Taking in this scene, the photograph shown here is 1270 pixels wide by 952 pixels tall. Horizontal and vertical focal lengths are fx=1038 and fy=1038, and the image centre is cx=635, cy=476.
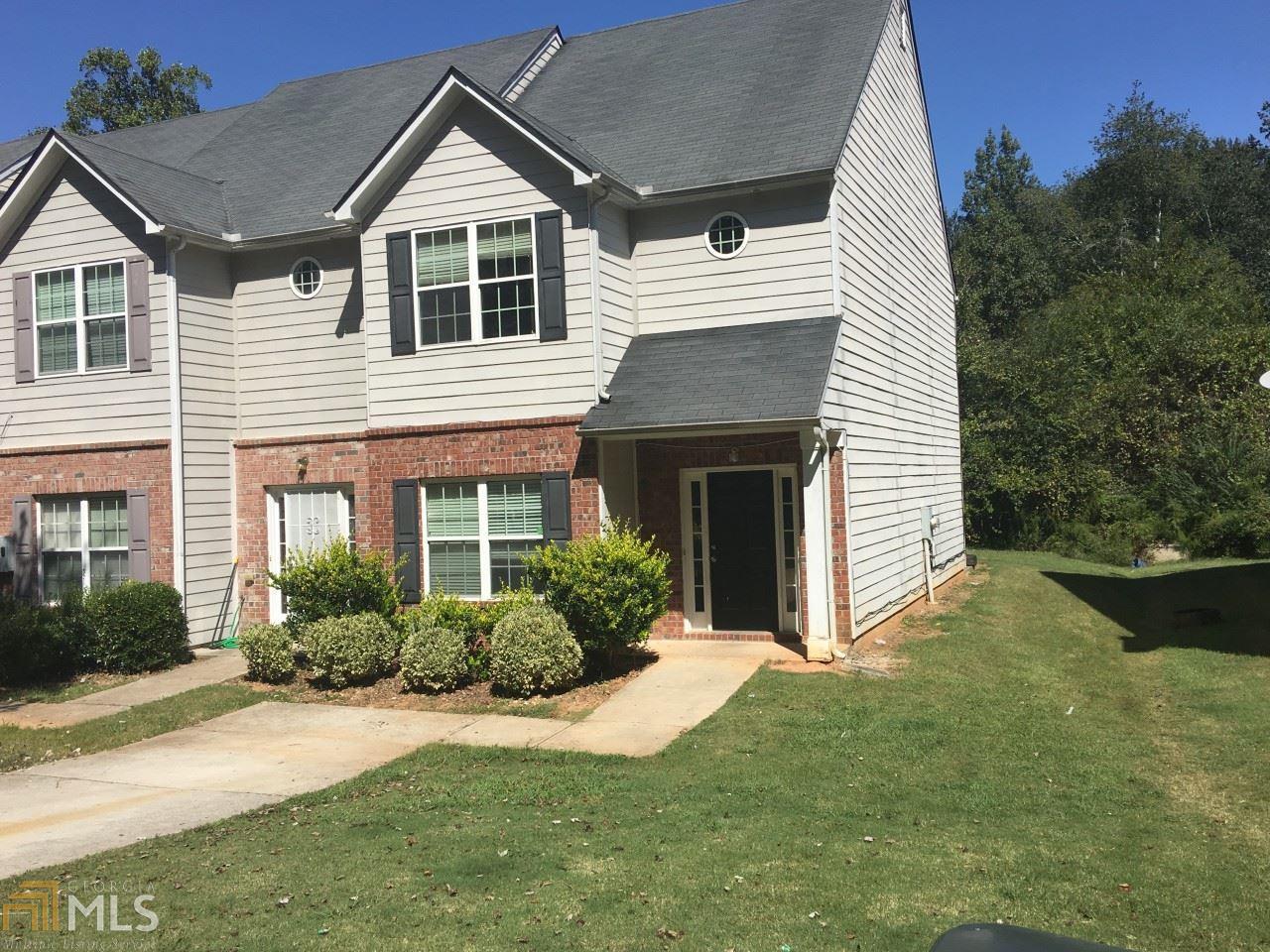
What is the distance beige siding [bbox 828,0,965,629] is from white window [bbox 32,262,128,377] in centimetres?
1064

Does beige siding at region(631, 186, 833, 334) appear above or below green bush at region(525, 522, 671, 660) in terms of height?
above

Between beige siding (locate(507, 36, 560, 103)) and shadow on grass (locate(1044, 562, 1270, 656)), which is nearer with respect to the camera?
shadow on grass (locate(1044, 562, 1270, 656))

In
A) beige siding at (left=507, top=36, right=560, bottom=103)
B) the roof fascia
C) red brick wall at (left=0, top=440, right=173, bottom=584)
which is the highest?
beige siding at (left=507, top=36, right=560, bottom=103)

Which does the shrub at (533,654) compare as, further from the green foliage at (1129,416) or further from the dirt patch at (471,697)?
the green foliage at (1129,416)

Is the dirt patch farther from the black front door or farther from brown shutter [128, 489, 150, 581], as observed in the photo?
brown shutter [128, 489, 150, 581]

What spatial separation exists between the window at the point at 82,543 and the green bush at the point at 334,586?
393cm

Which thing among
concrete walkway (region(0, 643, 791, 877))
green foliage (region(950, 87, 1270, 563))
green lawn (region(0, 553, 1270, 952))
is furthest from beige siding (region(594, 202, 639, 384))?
green foliage (region(950, 87, 1270, 563))

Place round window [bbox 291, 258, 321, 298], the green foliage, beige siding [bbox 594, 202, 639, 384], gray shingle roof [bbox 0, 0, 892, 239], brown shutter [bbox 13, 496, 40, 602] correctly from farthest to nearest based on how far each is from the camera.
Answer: the green foliage
brown shutter [bbox 13, 496, 40, 602]
round window [bbox 291, 258, 321, 298]
gray shingle roof [bbox 0, 0, 892, 239]
beige siding [bbox 594, 202, 639, 384]

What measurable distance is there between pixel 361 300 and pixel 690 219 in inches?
201

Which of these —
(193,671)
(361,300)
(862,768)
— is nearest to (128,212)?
(361,300)

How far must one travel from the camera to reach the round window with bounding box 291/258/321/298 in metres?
15.8

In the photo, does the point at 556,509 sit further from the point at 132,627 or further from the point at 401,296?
the point at 132,627

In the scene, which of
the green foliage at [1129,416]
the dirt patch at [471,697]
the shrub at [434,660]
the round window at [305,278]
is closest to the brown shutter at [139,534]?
Answer: the dirt patch at [471,697]

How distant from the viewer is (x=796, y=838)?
667 centimetres
